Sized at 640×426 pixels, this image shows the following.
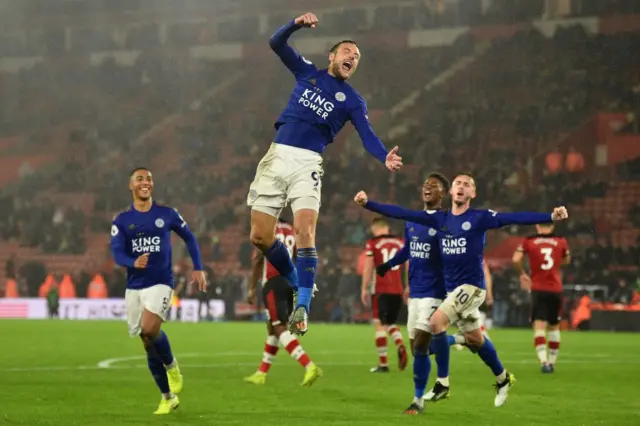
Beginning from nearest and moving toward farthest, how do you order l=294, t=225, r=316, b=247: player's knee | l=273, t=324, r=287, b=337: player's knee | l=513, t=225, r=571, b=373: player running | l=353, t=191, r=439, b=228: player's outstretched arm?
l=294, t=225, r=316, b=247: player's knee, l=353, t=191, r=439, b=228: player's outstretched arm, l=273, t=324, r=287, b=337: player's knee, l=513, t=225, r=571, b=373: player running

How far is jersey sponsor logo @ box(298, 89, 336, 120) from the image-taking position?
8.54 meters

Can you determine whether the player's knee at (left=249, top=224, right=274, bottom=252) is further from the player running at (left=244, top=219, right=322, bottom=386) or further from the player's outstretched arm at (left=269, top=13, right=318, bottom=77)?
the player running at (left=244, top=219, right=322, bottom=386)

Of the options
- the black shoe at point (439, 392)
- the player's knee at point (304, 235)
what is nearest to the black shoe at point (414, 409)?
the black shoe at point (439, 392)

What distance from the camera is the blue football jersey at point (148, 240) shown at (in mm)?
10273

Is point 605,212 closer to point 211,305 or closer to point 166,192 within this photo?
point 211,305

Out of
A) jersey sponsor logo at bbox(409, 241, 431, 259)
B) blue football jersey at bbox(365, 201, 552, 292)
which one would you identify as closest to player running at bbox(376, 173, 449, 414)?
jersey sponsor logo at bbox(409, 241, 431, 259)

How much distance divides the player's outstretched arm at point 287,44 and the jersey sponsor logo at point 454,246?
8.18 feet

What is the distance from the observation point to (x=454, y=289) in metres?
10.4

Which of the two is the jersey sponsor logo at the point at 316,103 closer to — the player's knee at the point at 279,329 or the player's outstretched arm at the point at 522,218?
the player's outstretched arm at the point at 522,218

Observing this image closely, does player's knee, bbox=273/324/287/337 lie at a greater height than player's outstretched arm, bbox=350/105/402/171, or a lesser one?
lesser

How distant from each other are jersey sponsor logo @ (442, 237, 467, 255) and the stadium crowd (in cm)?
2027

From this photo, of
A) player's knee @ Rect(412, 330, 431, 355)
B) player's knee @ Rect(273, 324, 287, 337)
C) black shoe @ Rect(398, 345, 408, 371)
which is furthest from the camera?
black shoe @ Rect(398, 345, 408, 371)

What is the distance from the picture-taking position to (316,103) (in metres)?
8.55

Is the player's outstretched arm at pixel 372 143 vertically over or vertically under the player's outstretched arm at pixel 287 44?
under
